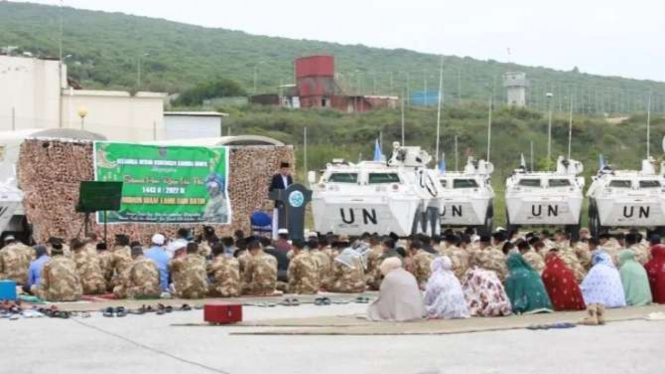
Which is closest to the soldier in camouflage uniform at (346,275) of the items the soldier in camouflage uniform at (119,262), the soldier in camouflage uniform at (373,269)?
the soldier in camouflage uniform at (373,269)

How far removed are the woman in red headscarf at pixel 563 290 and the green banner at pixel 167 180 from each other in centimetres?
1272

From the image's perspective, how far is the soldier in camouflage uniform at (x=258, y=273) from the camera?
2259 cm

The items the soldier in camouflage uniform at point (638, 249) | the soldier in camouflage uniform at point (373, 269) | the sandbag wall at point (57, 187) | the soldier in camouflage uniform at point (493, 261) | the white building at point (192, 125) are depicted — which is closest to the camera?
the soldier in camouflage uniform at point (493, 261)

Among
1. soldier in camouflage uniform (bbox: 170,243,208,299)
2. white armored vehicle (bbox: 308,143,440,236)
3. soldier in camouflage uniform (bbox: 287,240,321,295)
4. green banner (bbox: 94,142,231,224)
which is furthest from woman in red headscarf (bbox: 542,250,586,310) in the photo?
white armored vehicle (bbox: 308,143,440,236)

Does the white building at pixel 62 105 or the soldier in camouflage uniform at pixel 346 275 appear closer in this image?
the soldier in camouflage uniform at pixel 346 275

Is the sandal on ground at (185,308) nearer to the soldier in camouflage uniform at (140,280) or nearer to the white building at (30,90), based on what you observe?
the soldier in camouflage uniform at (140,280)

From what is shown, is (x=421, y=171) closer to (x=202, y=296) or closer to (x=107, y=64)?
(x=202, y=296)

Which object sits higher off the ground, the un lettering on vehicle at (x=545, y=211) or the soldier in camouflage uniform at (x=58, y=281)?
the un lettering on vehicle at (x=545, y=211)

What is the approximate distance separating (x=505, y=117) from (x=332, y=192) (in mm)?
48342

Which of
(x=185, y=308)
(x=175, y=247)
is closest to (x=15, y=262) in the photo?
(x=175, y=247)

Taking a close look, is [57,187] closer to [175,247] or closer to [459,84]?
[175,247]

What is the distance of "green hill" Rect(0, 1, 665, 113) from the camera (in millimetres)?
111438

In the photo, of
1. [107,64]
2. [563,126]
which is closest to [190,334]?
[563,126]

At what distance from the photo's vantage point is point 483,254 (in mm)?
21203
